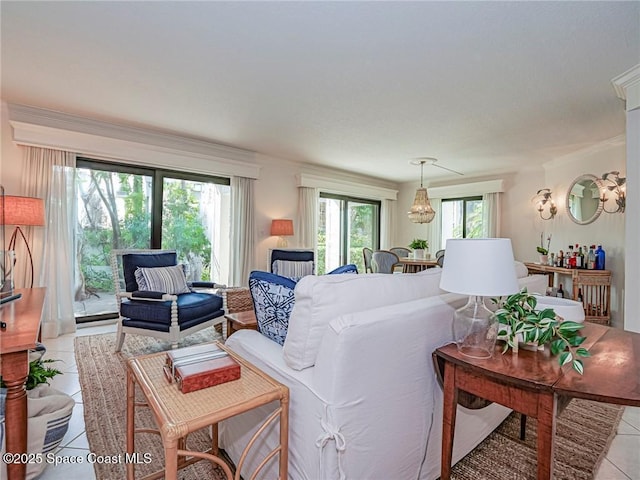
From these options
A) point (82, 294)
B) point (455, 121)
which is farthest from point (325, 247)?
point (82, 294)

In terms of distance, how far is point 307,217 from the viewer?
573 cm

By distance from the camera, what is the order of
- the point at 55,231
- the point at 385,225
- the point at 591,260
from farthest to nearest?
the point at 385,225, the point at 591,260, the point at 55,231

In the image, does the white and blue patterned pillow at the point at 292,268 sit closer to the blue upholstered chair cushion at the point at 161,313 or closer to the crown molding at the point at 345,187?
the blue upholstered chair cushion at the point at 161,313

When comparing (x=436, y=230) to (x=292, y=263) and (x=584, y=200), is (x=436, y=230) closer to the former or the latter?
(x=584, y=200)

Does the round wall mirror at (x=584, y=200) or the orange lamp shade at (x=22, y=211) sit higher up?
the round wall mirror at (x=584, y=200)

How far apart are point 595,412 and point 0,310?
3.66m

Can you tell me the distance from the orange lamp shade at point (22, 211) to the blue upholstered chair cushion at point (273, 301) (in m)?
2.68

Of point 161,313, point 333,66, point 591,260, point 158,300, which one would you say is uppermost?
point 333,66

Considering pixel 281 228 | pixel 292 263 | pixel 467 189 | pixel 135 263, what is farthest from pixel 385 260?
pixel 135 263

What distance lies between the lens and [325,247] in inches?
250

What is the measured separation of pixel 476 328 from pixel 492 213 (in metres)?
5.15

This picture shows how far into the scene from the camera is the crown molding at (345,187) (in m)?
5.64

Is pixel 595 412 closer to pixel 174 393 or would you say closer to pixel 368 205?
pixel 174 393

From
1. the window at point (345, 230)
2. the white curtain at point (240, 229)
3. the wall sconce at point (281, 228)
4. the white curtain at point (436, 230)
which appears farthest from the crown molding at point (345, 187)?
the white curtain at point (240, 229)
